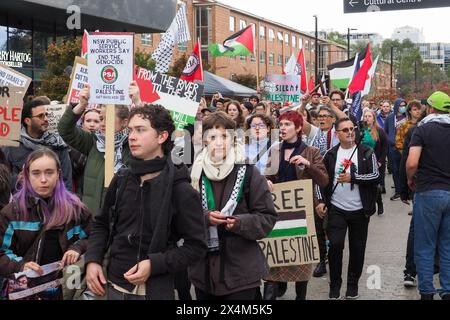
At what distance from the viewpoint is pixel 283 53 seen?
249 ft

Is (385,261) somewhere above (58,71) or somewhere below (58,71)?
below

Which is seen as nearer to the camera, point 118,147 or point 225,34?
point 118,147

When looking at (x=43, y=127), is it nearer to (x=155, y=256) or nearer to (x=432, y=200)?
(x=155, y=256)

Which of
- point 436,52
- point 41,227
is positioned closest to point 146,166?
point 41,227

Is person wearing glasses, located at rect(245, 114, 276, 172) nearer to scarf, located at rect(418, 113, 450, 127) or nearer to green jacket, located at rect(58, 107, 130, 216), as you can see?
green jacket, located at rect(58, 107, 130, 216)

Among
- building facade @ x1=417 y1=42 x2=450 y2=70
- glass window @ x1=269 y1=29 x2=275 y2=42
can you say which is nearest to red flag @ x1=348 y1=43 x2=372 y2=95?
glass window @ x1=269 y1=29 x2=275 y2=42

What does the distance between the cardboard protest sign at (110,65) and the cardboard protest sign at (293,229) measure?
172cm

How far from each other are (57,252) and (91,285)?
22.7 inches

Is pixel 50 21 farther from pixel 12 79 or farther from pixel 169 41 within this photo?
pixel 12 79

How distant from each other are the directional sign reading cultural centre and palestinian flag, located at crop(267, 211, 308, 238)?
3.65 meters

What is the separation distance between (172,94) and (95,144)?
1.40 metres

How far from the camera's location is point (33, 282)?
3.99 metres

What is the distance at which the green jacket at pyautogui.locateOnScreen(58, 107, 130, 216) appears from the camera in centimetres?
546
